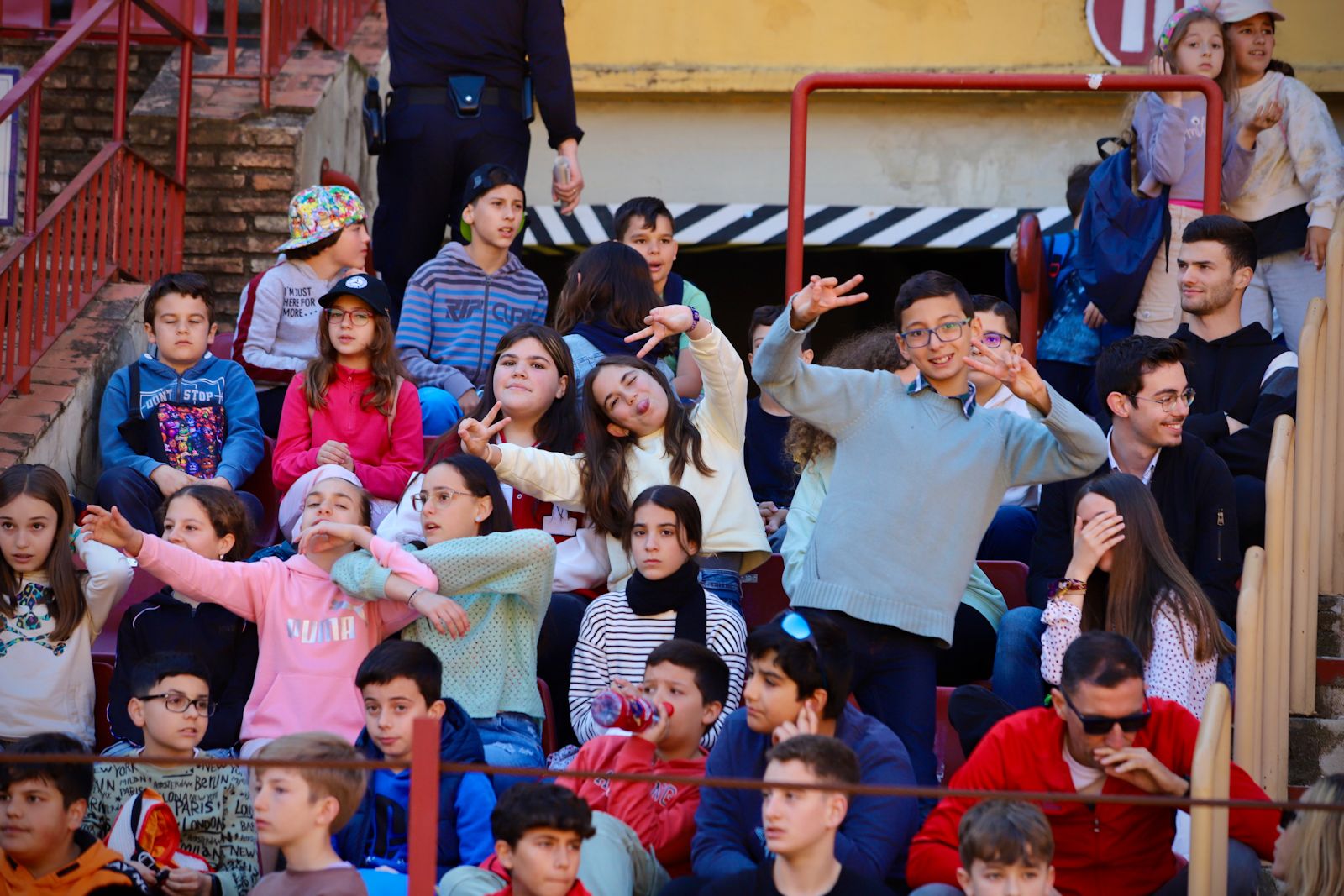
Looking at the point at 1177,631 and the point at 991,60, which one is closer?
the point at 1177,631

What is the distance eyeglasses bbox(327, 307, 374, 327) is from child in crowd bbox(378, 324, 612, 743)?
445 mm

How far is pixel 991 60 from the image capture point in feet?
32.2

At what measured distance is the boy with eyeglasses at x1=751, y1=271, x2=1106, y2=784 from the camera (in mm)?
4488

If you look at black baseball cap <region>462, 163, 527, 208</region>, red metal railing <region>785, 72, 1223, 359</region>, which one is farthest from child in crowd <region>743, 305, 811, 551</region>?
black baseball cap <region>462, 163, 527, 208</region>

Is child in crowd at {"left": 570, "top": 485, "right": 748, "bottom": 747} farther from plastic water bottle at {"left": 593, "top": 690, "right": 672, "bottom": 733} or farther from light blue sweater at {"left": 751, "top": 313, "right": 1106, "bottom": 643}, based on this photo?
plastic water bottle at {"left": 593, "top": 690, "right": 672, "bottom": 733}

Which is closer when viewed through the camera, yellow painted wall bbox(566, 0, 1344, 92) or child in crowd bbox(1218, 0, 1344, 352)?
child in crowd bbox(1218, 0, 1344, 352)

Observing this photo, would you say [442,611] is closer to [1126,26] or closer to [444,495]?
[444,495]

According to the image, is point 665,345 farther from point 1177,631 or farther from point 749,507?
point 1177,631

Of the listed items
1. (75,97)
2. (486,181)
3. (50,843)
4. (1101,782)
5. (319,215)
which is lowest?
(50,843)

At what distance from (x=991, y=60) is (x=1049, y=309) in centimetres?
269

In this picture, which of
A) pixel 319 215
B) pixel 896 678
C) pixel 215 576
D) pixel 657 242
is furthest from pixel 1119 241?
pixel 215 576

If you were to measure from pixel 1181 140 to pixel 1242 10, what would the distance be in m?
0.65

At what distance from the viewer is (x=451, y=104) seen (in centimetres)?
738

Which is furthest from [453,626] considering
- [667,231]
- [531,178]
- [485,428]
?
[531,178]
